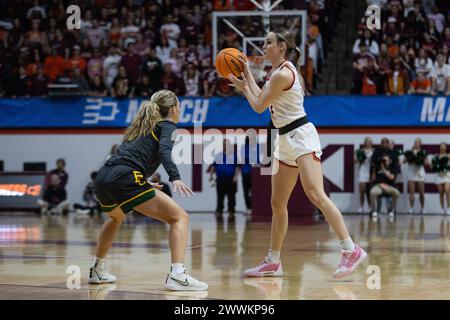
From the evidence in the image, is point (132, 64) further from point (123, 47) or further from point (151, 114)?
point (151, 114)

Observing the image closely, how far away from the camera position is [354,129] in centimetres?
2211

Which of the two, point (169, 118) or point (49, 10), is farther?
point (49, 10)

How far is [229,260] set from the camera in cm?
1053

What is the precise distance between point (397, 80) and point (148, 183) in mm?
14963

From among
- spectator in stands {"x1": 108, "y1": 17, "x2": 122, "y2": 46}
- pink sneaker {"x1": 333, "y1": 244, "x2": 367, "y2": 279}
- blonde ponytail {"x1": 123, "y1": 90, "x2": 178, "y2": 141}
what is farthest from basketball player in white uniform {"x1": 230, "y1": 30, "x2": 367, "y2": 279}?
spectator in stands {"x1": 108, "y1": 17, "x2": 122, "y2": 46}

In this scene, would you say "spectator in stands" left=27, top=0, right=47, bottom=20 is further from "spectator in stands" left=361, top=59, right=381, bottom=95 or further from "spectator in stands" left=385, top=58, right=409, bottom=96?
"spectator in stands" left=385, top=58, right=409, bottom=96

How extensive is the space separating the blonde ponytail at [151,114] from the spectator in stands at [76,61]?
15520mm

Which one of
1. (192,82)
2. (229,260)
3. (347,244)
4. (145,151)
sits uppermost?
(145,151)

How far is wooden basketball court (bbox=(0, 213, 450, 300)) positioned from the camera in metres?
7.73

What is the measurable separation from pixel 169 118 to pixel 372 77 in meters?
14.7

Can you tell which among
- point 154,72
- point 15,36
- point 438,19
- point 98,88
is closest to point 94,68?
point 98,88

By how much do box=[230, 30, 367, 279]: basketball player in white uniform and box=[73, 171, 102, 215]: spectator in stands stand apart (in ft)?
45.8
